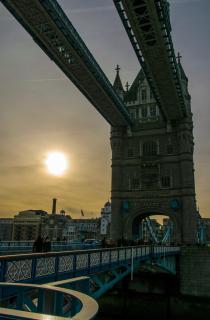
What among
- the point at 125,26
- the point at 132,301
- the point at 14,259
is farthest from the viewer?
the point at 132,301

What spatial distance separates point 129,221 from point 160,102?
1797cm

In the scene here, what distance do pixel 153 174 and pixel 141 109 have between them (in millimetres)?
11886

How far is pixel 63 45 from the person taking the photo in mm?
30453

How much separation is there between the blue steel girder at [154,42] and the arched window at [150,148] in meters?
8.83

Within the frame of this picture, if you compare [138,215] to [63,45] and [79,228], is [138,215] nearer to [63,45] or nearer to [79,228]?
[63,45]

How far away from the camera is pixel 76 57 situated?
3197 centimetres

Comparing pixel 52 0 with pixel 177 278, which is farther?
pixel 177 278

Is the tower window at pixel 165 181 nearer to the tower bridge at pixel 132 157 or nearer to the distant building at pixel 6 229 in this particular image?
the tower bridge at pixel 132 157

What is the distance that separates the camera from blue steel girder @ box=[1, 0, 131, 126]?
26.4 metres

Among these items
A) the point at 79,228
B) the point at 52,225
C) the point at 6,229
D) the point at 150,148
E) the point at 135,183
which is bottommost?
the point at 6,229

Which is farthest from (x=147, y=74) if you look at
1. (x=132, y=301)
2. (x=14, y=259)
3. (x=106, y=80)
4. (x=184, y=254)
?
(x=14, y=259)

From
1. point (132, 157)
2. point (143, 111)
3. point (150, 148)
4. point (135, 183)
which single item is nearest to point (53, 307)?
point (135, 183)

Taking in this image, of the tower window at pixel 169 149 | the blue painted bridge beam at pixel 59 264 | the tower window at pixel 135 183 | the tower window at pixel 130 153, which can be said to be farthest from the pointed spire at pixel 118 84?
the blue painted bridge beam at pixel 59 264

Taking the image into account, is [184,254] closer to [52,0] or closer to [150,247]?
[150,247]
